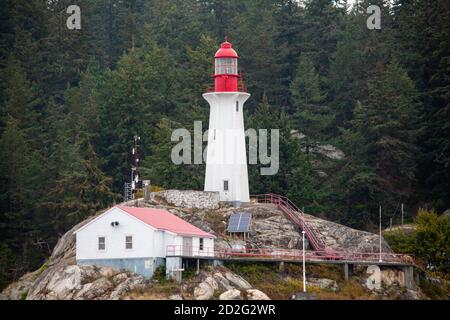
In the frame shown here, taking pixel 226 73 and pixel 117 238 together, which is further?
pixel 226 73

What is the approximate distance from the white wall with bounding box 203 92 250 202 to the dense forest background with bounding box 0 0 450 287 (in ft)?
26.6

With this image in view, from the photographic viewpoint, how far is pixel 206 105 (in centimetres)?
10125

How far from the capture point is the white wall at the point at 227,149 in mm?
81500

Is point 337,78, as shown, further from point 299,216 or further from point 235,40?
point 299,216

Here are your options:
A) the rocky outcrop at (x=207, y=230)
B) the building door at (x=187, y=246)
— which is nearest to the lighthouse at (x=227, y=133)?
the rocky outcrop at (x=207, y=230)

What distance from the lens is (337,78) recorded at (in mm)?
106062

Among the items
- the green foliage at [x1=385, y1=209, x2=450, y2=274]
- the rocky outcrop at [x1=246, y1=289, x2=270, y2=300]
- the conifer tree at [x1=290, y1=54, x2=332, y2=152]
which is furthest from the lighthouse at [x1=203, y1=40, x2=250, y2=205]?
the conifer tree at [x1=290, y1=54, x2=332, y2=152]

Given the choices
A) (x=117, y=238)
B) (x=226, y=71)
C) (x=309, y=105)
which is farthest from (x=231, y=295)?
(x=309, y=105)

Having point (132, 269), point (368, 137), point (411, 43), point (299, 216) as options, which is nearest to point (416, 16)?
point (411, 43)

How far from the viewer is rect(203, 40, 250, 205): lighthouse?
3209 inches

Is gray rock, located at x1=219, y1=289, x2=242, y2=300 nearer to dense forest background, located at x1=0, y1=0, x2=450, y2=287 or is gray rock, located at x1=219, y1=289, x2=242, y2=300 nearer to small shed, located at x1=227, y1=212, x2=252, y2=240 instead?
small shed, located at x1=227, y1=212, x2=252, y2=240

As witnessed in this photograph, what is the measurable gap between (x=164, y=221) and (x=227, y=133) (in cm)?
1066

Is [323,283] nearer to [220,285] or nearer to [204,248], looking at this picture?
[220,285]
